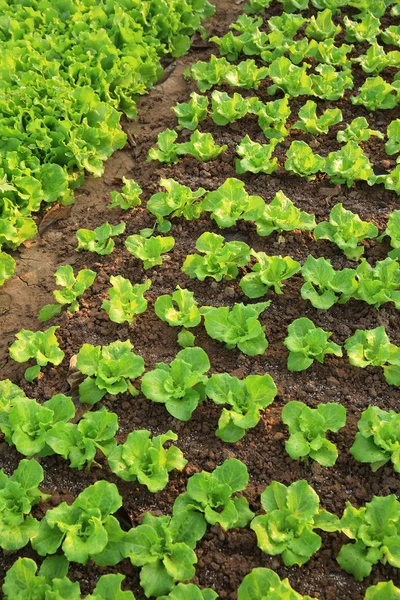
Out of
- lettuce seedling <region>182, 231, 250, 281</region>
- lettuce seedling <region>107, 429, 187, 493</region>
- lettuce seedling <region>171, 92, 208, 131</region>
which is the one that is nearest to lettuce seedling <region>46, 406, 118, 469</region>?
lettuce seedling <region>107, 429, 187, 493</region>

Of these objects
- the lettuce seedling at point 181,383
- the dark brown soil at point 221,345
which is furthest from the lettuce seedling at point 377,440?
the lettuce seedling at point 181,383

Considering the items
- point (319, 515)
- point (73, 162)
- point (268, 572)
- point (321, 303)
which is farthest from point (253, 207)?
point (268, 572)

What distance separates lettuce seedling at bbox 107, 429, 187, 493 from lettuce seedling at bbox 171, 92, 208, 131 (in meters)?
3.08

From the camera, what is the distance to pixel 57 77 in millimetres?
5656

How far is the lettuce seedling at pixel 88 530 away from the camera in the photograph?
10.0ft

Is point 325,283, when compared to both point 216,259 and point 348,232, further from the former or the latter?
point 216,259

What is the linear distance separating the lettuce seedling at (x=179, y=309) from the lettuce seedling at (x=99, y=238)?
30.8 inches

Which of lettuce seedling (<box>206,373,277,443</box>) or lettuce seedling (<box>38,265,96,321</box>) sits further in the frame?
lettuce seedling (<box>38,265,96,321</box>)

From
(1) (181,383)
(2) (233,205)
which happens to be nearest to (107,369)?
(1) (181,383)

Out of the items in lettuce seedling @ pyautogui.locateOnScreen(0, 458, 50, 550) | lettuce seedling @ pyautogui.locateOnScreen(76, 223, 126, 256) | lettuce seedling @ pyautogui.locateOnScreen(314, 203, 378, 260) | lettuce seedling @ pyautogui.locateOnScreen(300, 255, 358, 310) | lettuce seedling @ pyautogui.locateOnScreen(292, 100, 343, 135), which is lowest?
lettuce seedling @ pyautogui.locateOnScreen(0, 458, 50, 550)

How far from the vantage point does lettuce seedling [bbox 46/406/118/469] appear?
347 centimetres

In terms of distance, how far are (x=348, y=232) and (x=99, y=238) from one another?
5.85 ft

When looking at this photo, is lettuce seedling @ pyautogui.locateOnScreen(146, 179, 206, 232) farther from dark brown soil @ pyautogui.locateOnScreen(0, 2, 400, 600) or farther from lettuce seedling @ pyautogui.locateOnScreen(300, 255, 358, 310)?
lettuce seedling @ pyautogui.locateOnScreen(300, 255, 358, 310)

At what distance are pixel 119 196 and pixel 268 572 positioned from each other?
10.1ft
